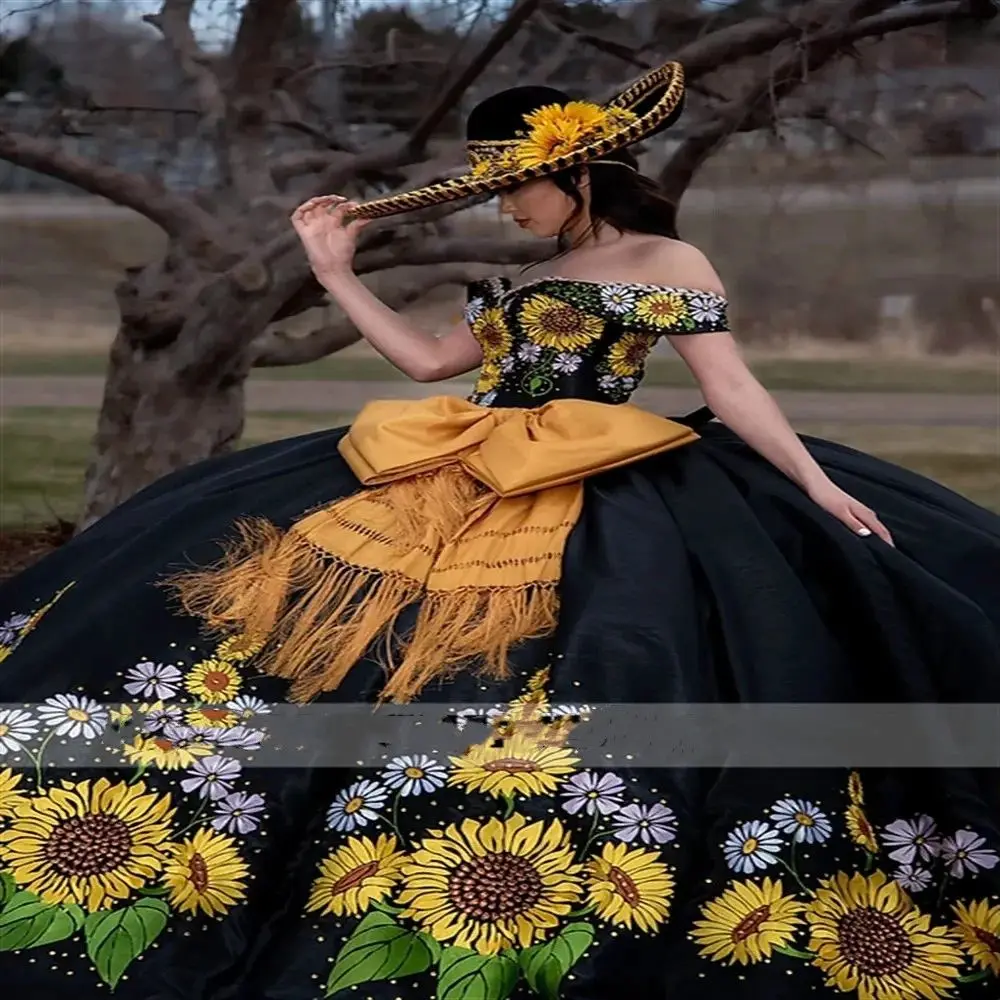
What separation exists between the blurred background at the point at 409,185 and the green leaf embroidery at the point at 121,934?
1428 millimetres

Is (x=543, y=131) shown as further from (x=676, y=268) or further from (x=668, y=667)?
(x=668, y=667)

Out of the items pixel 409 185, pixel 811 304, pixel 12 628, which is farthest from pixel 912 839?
pixel 409 185

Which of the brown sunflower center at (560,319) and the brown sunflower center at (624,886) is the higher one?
the brown sunflower center at (560,319)

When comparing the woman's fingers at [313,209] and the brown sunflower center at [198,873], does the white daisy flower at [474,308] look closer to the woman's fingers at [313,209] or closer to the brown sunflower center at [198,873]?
the woman's fingers at [313,209]

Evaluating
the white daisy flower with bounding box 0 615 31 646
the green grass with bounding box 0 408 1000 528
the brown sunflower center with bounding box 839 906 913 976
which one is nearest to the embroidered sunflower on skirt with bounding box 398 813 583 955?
the brown sunflower center with bounding box 839 906 913 976

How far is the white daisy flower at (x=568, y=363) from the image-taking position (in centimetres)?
135

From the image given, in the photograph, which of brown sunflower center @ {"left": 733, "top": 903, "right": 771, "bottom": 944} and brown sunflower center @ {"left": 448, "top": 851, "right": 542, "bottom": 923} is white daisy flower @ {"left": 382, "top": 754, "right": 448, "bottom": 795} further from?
brown sunflower center @ {"left": 733, "top": 903, "right": 771, "bottom": 944}

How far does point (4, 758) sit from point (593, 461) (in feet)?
2.02

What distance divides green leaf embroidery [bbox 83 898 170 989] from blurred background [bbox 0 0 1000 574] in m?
1.43

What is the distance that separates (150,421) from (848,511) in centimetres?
156

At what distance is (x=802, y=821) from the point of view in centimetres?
102

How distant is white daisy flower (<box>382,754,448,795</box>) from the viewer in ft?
3.37

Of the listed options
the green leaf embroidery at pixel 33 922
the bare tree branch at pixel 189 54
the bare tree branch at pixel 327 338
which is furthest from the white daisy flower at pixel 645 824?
the bare tree branch at pixel 189 54

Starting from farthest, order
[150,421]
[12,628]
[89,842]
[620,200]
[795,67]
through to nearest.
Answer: [150,421] < [795,67] < [620,200] < [12,628] < [89,842]
